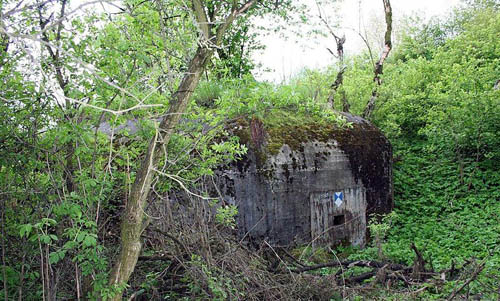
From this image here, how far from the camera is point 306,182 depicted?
6.79m

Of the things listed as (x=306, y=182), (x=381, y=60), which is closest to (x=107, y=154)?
(x=306, y=182)

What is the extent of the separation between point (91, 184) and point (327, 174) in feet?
16.4

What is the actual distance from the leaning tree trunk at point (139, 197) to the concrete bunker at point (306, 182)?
310 cm

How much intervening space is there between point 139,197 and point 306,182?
4412 mm

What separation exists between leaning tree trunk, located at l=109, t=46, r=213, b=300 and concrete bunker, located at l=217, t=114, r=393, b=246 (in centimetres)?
310

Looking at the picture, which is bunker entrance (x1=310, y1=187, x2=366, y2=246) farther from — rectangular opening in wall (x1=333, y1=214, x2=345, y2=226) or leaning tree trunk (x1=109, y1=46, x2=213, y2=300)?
leaning tree trunk (x1=109, y1=46, x2=213, y2=300)

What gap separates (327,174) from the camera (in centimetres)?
709

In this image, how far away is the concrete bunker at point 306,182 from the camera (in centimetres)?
625

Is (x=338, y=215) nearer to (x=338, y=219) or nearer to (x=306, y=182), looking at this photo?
(x=338, y=219)

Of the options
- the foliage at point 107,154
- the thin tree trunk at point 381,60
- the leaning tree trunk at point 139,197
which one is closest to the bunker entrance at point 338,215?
the foliage at point 107,154

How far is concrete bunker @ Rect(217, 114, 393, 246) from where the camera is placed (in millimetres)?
6250

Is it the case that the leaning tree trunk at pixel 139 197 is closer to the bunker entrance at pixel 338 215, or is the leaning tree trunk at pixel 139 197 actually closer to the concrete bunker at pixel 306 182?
the concrete bunker at pixel 306 182

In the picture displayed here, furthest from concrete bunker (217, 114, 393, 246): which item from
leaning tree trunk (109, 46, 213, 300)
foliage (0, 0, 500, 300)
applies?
leaning tree trunk (109, 46, 213, 300)

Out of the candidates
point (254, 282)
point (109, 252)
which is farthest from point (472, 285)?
point (109, 252)
